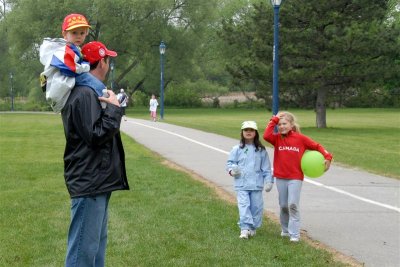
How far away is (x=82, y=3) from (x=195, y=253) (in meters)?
50.9

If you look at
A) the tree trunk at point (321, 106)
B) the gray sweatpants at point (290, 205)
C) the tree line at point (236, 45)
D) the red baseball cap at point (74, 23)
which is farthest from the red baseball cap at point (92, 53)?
the tree trunk at point (321, 106)

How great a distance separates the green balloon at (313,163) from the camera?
22.0 ft

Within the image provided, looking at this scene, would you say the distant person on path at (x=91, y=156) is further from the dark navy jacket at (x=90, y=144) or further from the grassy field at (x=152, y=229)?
the grassy field at (x=152, y=229)

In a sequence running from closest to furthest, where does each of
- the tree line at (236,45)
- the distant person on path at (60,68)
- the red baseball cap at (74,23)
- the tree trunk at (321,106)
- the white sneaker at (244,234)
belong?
the distant person on path at (60,68) < the red baseball cap at (74,23) < the white sneaker at (244,234) < the tree line at (236,45) < the tree trunk at (321,106)

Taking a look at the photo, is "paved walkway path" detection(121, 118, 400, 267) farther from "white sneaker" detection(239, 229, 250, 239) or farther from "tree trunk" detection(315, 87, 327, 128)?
"tree trunk" detection(315, 87, 327, 128)

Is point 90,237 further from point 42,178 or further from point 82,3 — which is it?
point 82,3

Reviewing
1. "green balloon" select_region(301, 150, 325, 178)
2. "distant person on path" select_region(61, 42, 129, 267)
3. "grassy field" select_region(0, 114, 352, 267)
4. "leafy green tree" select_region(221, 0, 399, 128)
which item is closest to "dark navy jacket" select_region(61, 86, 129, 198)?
"distant person on path" select_region(61, 42, 129, 267)

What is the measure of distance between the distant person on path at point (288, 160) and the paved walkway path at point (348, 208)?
0.49 meters

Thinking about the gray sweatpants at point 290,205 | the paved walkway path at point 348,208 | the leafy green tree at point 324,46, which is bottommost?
the paved walkway path at point 348,208

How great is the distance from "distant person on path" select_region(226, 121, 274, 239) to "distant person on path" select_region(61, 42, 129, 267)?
3224mm

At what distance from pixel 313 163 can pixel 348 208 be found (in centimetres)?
237

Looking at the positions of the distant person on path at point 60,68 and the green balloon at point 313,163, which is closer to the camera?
the distant person on path at point 60,68

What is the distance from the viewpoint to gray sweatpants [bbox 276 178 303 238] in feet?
22.1

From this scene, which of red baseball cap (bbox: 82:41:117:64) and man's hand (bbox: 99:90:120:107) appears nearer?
man's hand (bbox: 99:90:120:107)
